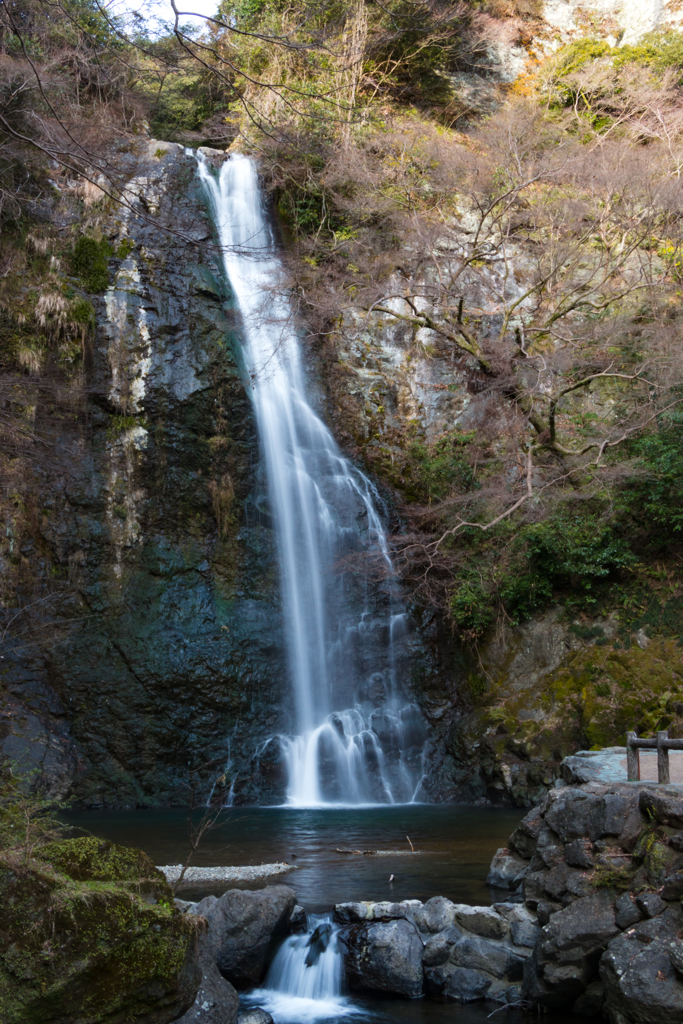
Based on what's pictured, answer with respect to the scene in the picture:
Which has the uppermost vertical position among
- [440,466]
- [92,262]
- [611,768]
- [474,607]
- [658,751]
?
[92,262]

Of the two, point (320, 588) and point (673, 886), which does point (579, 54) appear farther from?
point (673, 886)

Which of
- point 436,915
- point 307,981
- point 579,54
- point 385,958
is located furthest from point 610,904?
point 579,54

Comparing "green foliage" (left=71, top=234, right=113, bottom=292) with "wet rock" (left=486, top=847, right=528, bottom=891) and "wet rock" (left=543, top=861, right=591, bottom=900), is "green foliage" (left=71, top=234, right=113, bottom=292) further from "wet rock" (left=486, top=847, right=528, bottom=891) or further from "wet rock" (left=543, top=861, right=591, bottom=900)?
"wet rock" (left=543, top=861, right=591, bottom=900)

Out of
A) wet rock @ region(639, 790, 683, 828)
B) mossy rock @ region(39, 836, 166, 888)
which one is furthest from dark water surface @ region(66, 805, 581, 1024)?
mossy rock @ region(39, 836, 166, 888)

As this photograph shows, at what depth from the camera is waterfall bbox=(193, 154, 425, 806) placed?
1190 cm

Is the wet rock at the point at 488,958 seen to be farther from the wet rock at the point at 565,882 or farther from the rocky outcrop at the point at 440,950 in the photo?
the wet rock at the point at 565,882

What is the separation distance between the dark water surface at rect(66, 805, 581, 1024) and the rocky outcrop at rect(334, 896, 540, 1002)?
0.12 m

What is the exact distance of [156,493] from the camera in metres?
13.3

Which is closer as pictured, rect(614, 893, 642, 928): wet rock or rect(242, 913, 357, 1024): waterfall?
rect(614, 893, 642, 928): wet rock

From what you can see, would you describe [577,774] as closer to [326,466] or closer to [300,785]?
[300,785]

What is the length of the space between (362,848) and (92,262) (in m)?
11.5

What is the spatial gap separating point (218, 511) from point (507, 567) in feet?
17.5

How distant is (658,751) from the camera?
18.4ft

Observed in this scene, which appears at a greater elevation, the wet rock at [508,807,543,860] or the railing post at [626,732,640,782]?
the railing post at [626,732,640,782]
